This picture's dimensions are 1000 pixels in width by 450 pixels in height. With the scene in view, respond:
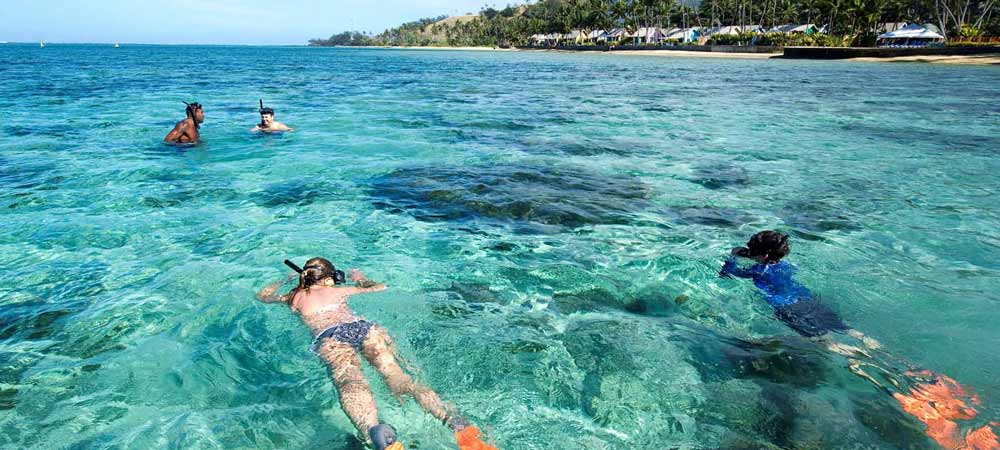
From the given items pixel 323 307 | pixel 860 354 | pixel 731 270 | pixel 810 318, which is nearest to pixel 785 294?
pixel 810 318

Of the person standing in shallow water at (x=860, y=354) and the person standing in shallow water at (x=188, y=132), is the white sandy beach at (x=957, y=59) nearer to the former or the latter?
the person standing in shallow water at (x=860, y=354)

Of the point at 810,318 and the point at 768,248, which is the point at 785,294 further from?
the point at 768,248

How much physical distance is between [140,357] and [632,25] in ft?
480

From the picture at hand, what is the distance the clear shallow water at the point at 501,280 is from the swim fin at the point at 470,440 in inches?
9.7

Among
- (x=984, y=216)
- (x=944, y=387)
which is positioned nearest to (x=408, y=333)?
(x=944, y=387)

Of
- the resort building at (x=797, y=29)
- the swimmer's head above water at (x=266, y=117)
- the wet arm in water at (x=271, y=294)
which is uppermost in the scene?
the resort building at (x=797, y=29)

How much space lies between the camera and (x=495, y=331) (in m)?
5.60

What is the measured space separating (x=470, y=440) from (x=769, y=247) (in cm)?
440

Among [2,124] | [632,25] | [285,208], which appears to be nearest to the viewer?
[285,208]

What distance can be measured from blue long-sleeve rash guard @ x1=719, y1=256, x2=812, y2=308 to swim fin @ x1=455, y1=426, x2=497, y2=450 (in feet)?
12.4

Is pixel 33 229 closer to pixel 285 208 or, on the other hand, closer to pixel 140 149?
pixel 285 208

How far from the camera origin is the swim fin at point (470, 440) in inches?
150

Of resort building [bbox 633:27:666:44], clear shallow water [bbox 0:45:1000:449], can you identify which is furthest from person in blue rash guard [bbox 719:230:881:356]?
resort building [bbox 633:27:666:44]

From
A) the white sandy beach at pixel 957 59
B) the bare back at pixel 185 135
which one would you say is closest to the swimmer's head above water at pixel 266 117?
the bare back at pixel 185 135
